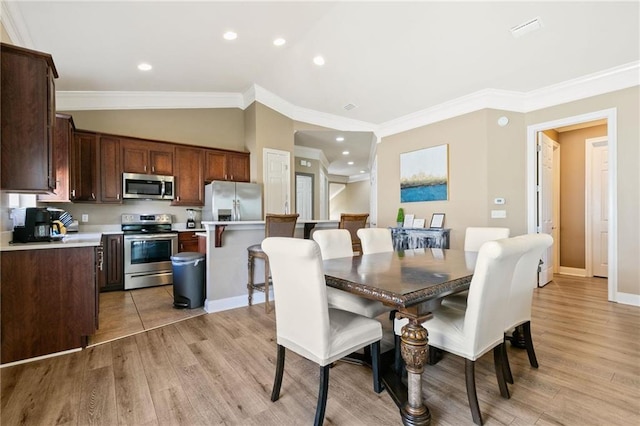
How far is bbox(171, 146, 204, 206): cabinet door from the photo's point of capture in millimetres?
4707

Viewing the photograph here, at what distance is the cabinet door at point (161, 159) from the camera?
178 inches

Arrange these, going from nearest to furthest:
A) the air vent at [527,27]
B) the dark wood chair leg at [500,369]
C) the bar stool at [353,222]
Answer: the dark wood chair leg at [500,369] < the air vent at [527,27] < the bar stool at [353,222]

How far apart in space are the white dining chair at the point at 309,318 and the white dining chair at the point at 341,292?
0.29 metres

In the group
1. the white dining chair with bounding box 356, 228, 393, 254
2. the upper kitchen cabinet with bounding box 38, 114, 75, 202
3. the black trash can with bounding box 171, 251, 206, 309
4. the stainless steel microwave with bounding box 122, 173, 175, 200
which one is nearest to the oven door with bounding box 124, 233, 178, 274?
the stainless steel microwave with bounding box 122, 173, 175, 200

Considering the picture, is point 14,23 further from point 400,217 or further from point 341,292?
point 400,217

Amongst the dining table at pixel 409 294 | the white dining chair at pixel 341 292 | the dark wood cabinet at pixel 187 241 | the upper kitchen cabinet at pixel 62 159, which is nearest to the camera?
the dining table at pixel 409 294

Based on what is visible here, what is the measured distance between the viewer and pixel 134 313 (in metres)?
3.17

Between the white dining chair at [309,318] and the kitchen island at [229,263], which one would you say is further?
the kitchen island at [229,263]

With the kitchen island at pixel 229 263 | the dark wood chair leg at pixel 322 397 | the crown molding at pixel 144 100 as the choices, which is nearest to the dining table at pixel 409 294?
the dark wood chair leg at pixel 322 397

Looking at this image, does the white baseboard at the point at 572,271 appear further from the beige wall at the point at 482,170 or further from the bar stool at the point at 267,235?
the bar stool at the point at 267,235

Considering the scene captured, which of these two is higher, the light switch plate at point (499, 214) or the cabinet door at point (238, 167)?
the cabinet door at point (238, 167)

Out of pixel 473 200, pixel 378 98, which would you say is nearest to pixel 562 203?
pixel 473 200

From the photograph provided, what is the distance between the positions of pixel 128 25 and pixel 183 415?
11.3ft

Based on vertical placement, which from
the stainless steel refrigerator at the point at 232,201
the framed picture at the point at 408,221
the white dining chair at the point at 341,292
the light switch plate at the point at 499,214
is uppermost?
the stainless steel refrigerator at the point at 232,201
